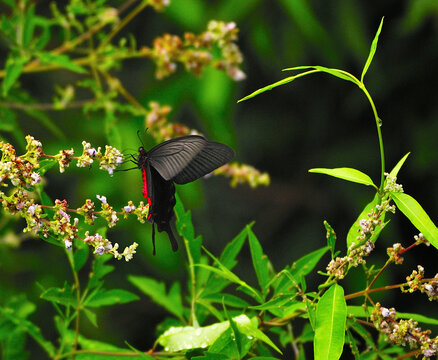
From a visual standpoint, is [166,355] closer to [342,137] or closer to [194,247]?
[194,247]

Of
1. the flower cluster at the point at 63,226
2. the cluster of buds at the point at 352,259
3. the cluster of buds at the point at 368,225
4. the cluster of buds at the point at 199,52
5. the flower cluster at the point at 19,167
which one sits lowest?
the cluster of buds at the point at 352,259

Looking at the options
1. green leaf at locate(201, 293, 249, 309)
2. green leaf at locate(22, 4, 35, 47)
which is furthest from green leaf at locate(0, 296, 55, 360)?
green leaf at locate(22, 4, 35, 47)

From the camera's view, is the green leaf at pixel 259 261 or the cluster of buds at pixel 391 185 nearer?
the cluster of buds at pixel 391 185

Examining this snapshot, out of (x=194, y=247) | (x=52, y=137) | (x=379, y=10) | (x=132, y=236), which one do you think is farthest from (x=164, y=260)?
(x=379, y=10)

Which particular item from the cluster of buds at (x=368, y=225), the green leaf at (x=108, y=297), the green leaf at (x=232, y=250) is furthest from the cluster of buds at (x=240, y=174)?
the cluster of buds at (x=368, y=225)

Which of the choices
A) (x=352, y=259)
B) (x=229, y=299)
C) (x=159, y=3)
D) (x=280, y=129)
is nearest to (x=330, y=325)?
(x=352, y=259)

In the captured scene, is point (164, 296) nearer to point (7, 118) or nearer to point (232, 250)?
point (232, 250)

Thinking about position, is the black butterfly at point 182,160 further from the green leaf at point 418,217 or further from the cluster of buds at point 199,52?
the cluster of buds at point 199,52
